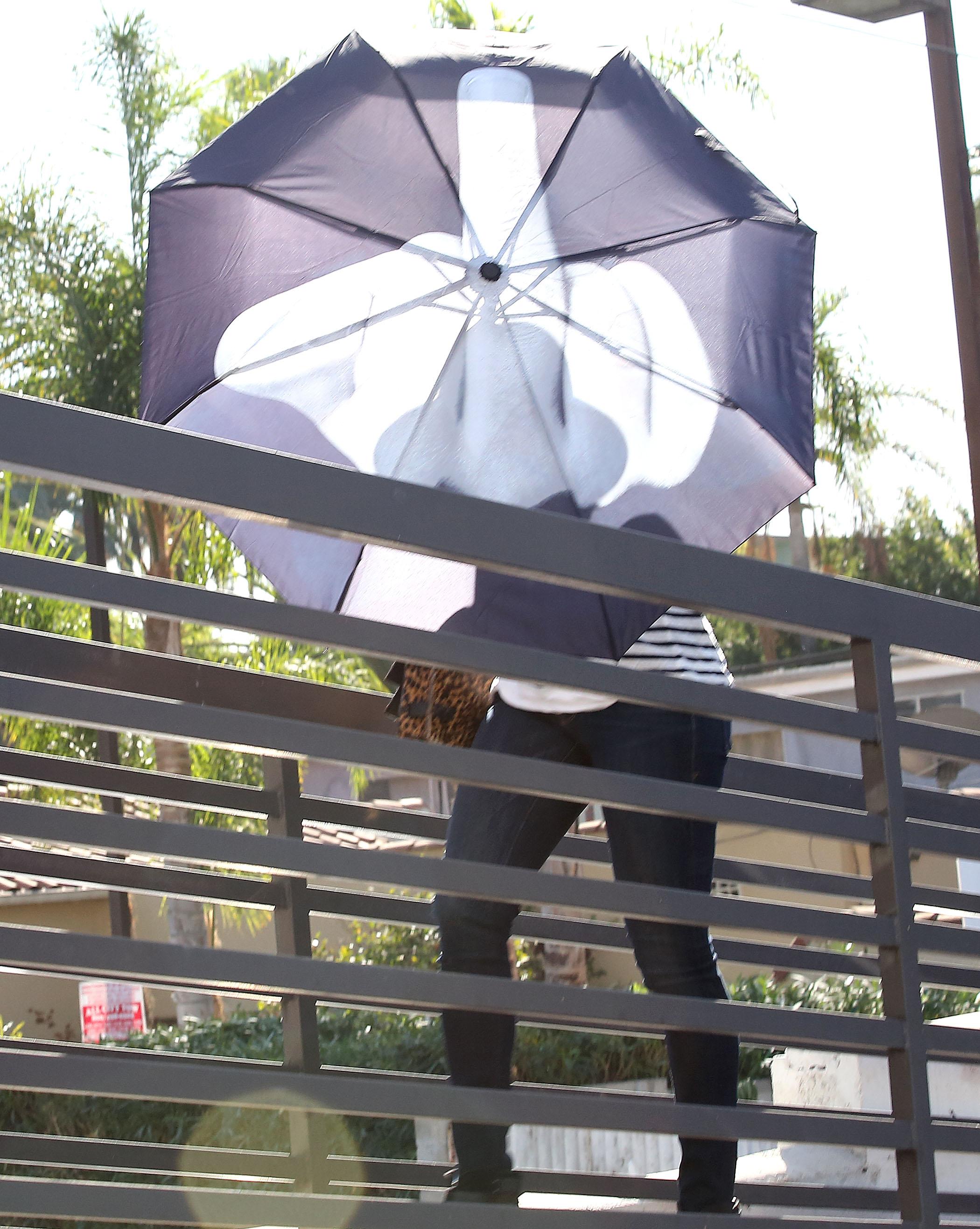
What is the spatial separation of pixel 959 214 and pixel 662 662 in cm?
756

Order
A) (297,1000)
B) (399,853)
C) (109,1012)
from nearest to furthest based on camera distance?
(399,853), (297,1000), (109,1012)

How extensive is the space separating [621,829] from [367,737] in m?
0.75

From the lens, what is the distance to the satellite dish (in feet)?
8.28

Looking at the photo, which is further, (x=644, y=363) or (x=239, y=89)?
(x=239, y=89)

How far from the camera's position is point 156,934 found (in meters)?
23.0

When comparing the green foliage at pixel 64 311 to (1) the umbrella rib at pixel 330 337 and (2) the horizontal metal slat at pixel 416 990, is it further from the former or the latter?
(2) the horizontal metal slat at pixel 416 990

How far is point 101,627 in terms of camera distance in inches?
548

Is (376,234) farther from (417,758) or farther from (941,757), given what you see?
(941,757)

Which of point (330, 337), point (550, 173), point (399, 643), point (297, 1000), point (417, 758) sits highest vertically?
point (550, 173)

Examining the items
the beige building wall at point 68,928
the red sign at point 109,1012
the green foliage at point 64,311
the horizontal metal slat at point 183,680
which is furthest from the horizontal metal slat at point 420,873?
the beige building wall at point 68,928

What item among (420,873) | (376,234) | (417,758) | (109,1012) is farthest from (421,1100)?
(109,1012)

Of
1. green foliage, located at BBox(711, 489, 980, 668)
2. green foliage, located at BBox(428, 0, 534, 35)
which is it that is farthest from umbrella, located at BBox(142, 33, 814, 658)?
green foliage, located at BBox(711, 489, 980, 668)

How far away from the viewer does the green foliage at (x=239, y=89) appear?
48.3 ft

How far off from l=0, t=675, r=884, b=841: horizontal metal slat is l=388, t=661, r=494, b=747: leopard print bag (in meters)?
0.60
